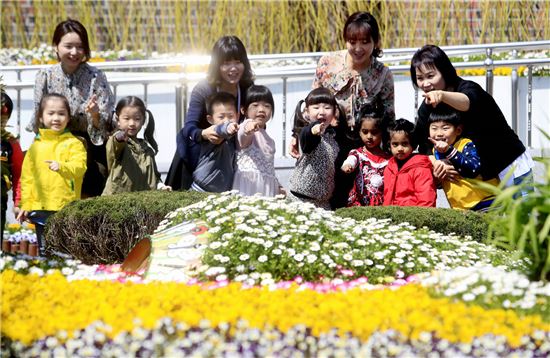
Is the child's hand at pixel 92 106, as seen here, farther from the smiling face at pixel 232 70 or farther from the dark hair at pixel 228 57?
the smiling face at pixel 232 70

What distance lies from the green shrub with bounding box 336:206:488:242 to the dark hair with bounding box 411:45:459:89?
0.96 metres

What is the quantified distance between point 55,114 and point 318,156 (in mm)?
1928

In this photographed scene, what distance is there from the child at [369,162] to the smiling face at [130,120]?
63.8 inches

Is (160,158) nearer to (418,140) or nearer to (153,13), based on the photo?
(418,140)

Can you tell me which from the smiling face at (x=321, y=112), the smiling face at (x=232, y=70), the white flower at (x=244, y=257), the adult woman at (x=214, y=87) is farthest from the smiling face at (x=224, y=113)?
the white flower at (x=244, y=257)

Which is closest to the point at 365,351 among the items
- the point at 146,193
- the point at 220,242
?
the point at 220,242

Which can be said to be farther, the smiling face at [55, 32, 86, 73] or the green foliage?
the smiling face at [55, 32, 86, 73]

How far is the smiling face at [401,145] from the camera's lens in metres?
6.86

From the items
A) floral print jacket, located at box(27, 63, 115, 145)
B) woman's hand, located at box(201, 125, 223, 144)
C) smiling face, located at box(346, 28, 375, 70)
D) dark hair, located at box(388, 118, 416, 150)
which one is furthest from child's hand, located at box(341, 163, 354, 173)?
floral print jacket, located at box(27, 63, 115, 145)

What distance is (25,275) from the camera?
4.84 m

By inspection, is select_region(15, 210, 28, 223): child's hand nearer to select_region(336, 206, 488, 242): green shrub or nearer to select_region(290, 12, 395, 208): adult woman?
select_region(290, 12, 395, 208): adult woman

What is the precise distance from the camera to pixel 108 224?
6430 mm

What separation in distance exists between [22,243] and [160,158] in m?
2.08

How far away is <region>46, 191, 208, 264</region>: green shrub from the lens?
6.42 meters
